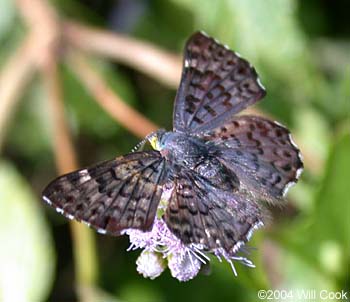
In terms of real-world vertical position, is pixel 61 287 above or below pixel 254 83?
below

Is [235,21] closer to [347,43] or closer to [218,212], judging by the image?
[347,43]

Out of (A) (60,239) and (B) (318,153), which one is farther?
(A) (60,239)

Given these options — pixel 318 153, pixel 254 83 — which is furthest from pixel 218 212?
pixel 318 153

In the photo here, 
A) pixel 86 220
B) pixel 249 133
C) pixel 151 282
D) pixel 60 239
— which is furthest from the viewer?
pixel 60 239

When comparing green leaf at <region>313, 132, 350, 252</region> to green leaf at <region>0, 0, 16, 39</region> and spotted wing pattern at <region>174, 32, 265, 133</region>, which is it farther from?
green leaf at <region>0, 0, 16, 39</region>

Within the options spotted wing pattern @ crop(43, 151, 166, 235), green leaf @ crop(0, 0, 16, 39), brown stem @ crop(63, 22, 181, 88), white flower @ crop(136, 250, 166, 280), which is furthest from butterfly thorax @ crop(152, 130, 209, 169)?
green leaf @ crop(0, 0, 16, 39)

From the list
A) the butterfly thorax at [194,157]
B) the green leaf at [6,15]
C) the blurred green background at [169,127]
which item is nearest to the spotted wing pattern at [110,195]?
the butterfly thorax at [194,157]

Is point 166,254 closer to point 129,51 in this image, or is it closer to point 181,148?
point 181,148
